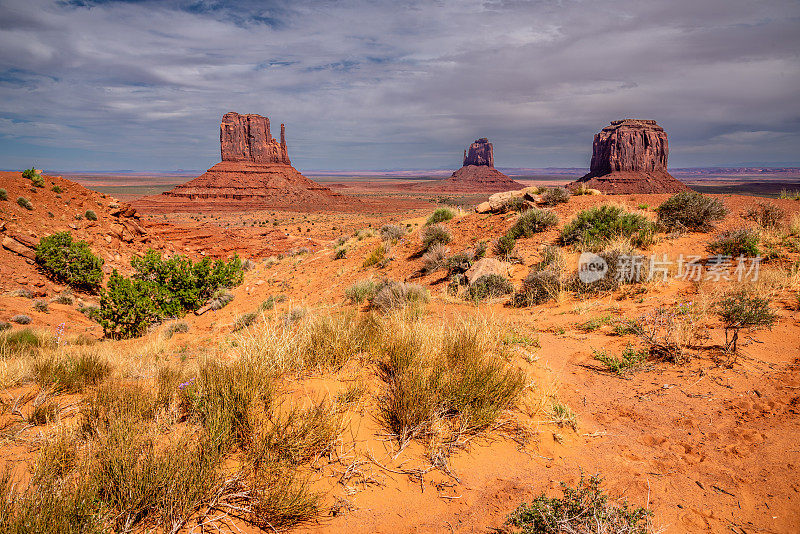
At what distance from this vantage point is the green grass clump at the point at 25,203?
60.1 ft

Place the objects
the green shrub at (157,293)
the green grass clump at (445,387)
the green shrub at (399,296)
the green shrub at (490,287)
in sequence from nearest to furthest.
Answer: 1. the green grass clump at (445,387)
2. the green shrub at (399,296)
3. the green shrub at (490,287)
4. the green shrub at (157,293)

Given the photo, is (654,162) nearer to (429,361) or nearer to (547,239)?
(547,239)

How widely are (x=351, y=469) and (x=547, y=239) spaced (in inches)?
393

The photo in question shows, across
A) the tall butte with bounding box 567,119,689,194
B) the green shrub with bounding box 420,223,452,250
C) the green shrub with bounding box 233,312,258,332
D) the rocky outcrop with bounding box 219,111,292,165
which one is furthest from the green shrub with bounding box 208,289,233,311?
the tall butte with bounding box 567,119,689,194

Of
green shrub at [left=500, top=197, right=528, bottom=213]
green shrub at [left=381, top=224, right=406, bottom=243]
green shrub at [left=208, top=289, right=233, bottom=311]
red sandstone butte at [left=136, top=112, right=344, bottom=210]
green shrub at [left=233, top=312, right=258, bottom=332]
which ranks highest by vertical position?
red sandstone butte at [left=136, top=112, right=344, bottom=210]

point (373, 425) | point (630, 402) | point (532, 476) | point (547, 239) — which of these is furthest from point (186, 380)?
point (547, 239)

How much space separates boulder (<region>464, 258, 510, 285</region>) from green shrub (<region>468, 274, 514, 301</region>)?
20cm

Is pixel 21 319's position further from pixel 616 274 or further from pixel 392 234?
pixel 616 274

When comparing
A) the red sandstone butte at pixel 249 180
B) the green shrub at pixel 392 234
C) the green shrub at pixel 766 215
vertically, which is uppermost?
the red sandstone butte at pixel 249 180

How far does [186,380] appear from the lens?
3701 mm

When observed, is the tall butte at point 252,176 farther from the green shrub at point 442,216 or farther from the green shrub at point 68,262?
the green shrub at point 442,216

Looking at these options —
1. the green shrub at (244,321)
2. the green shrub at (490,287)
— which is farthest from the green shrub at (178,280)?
the green shrub at (490,287)

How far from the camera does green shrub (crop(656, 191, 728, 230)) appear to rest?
10.1m

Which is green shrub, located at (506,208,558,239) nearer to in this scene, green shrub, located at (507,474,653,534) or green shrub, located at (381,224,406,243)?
green shrub, located at (381,224,406,243)
